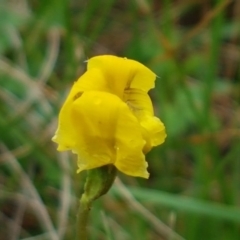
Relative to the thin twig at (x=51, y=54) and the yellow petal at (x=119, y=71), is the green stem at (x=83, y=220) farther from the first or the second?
the thin twig at (x=51, y=54)

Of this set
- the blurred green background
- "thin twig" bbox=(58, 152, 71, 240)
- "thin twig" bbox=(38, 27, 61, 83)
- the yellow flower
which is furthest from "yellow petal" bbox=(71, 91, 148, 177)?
"thin twig" bbox=(38, 27, 61, 83)

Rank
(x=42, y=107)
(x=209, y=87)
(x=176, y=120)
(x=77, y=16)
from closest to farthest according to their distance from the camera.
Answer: (x=209, y=87) < (x=42, y=107) < (x=176, y=120) < (x=77, y=16)

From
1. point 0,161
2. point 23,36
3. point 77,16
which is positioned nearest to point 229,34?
point 77,16

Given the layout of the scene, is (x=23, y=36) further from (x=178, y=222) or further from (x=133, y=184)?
(x=178, y=222)

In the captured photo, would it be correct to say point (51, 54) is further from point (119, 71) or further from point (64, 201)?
point (119, 71)

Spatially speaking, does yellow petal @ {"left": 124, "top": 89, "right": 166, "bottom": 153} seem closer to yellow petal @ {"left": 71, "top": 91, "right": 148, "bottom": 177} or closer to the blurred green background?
yellow petal @ {"left": 71, "top": 91, "right": 148, "bottom": 177}

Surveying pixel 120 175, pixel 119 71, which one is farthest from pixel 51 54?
pixel 119 71

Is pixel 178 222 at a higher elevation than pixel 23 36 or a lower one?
lower
